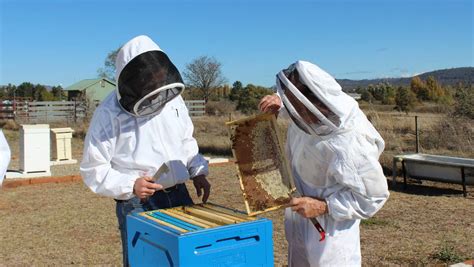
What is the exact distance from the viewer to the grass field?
4.74 metres

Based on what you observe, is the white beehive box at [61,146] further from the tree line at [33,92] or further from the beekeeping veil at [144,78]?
the tree line at [33,92]

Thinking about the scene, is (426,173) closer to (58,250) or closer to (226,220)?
(58,250)

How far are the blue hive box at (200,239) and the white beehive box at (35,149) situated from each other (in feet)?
26.2

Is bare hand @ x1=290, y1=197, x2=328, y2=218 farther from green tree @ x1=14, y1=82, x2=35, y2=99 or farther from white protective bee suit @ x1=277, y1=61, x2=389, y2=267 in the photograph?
green tree @ x1=14, y1=82, x2=35, y2=99

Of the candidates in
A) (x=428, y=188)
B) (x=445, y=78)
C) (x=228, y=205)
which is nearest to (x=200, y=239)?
(x=228, y=205)

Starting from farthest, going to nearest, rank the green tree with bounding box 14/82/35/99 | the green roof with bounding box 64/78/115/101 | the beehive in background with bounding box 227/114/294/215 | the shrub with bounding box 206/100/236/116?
the green tree with bounding box 14/82/35/99 → the green roof with bounding box 64/78/115/101 → the shrub with bounding box 206/100/236/116 → the beehive in background with bounding box 227/114/294/215

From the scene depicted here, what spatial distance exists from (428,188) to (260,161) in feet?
21.7

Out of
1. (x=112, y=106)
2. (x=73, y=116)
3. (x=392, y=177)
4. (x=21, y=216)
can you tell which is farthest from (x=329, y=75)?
(x=73, y=116)

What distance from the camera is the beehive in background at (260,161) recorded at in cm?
202

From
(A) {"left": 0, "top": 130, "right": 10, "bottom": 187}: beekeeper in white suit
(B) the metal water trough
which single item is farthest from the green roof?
(A) {"left": 0, "top": 130, "right": 10, "bottom": 187}: beekeeper in white suit

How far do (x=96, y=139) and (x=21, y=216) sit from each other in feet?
15.9

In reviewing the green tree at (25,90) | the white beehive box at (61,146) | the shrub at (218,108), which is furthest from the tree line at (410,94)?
the green tree at (25,90)

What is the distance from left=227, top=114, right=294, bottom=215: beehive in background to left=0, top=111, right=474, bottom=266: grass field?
2478 mm

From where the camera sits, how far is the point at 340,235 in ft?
6.64
